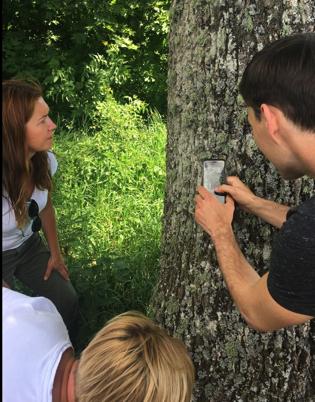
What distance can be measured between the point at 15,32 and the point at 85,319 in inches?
255

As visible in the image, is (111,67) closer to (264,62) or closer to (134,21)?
(134,21)

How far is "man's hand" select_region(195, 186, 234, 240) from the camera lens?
1.95 meters

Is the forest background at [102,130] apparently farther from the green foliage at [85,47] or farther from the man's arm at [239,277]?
the man's arm at [239,277]

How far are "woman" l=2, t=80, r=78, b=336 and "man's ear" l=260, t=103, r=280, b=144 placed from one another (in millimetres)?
1467

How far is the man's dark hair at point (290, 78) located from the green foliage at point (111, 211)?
2.13 m

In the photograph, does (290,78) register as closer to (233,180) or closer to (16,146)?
(233,180)

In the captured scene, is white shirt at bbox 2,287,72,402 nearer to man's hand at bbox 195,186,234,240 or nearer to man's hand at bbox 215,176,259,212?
man's hand at bbox 195,186,234,240

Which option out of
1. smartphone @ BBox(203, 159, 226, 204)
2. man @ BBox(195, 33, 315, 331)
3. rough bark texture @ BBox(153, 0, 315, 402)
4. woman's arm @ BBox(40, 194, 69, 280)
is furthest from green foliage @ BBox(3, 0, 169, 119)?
man @ BBox(195, 33, 315, 331)

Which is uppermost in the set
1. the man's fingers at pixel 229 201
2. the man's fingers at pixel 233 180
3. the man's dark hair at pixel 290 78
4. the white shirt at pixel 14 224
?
the man's dark hair at pixel 290 78

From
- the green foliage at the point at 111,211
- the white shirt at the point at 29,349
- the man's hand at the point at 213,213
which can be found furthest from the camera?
the green foliage at the point at 111,211

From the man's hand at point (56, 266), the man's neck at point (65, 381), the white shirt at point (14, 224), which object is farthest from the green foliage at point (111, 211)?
the man's neck at point (65, 381)

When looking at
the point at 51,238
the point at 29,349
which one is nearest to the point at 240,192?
the point at 29,349

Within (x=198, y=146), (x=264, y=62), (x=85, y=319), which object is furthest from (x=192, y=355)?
(x=264, y=62)

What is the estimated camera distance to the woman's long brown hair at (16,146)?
8.67ft
